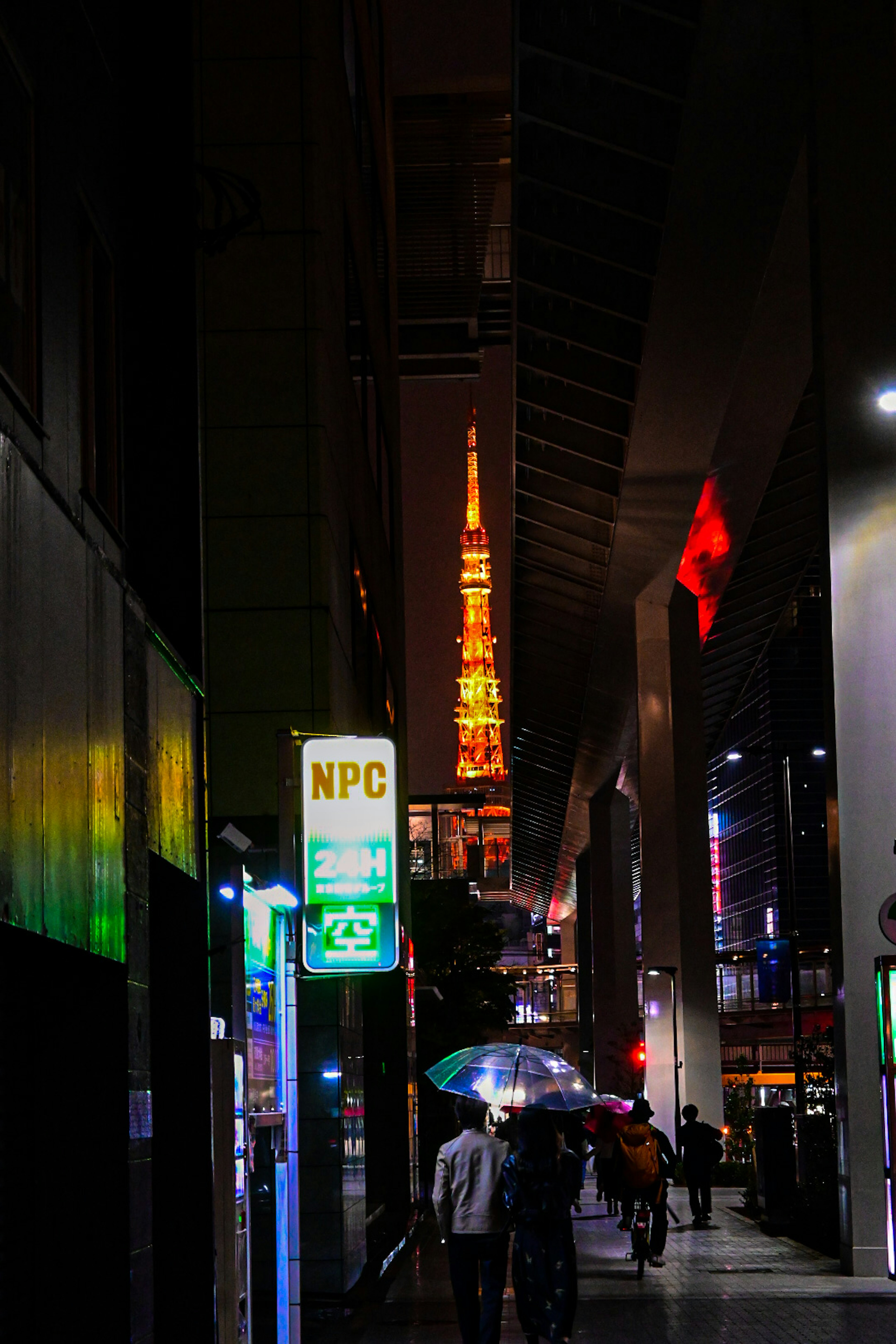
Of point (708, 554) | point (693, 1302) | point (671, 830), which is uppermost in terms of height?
point (708, 554)

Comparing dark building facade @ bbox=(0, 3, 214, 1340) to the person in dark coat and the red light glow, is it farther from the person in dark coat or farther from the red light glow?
the red light glow

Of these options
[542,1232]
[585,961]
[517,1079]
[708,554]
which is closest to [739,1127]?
[708,554]

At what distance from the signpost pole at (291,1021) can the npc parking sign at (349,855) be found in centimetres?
23

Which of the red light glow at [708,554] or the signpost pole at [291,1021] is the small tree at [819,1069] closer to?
the signpost pole at [291,1021]

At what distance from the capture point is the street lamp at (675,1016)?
31.6 metres

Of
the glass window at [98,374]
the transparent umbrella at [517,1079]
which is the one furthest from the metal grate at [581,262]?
the transparent umbrella at [517,1079]

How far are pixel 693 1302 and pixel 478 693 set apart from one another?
150 meters

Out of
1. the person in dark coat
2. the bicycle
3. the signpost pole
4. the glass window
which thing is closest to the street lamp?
the bicycle

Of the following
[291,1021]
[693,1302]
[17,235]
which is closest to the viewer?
[17,235]

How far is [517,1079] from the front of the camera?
14.6 meters

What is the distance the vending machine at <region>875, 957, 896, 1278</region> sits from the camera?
13867 mm

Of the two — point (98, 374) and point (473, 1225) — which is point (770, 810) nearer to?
point (473, 1225)

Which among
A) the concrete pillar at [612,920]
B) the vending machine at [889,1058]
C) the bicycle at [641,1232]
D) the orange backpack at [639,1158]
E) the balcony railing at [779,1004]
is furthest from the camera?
the balcony railing at [779,1004]

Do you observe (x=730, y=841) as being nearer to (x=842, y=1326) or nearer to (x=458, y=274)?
(x=458, y=274)
